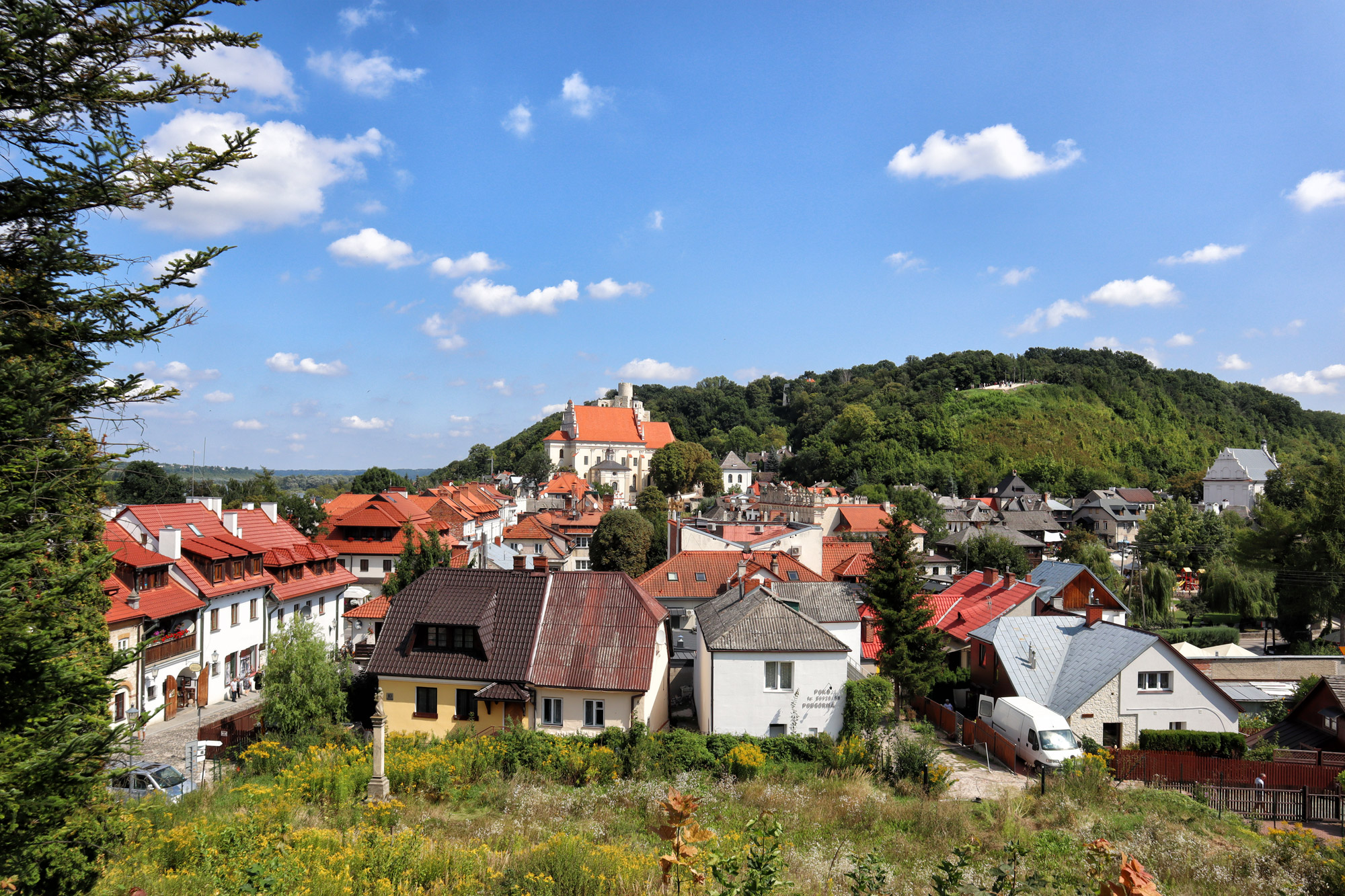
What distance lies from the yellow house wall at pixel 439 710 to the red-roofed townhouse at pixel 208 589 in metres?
8.50

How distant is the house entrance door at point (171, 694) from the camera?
2426cm

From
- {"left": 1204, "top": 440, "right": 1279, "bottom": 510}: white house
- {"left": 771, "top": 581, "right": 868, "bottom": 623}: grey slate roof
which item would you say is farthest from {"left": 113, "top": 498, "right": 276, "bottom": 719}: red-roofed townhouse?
{"left": 1204, "top": 440, "right": 1279, "bottom": 510}: white house

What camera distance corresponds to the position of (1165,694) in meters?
23.2

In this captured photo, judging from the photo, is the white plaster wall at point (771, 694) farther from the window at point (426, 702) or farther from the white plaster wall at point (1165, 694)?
the white plaster wall at point (1165, 694)

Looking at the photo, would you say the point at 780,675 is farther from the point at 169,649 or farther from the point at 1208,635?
the point at 1208,635

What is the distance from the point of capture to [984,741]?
22.7 metres

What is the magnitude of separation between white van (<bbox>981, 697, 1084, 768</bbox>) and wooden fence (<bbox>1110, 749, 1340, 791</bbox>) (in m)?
1.27

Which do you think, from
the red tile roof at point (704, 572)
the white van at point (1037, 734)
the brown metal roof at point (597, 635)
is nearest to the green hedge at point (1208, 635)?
the red tile roof at point (704, 572)

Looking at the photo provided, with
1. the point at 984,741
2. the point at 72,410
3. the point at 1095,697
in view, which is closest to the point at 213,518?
the point at 72,410

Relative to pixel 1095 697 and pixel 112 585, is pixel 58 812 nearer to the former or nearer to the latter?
pixel 112 585

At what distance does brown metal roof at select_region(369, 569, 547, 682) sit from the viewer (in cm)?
2177

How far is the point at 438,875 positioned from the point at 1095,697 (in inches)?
888

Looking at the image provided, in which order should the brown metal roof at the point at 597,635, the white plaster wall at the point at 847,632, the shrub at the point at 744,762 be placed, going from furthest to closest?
the white plaster wall at the point at 847,632
the brown metal roof at the point at 597,635
the shrub at the point at 744,762

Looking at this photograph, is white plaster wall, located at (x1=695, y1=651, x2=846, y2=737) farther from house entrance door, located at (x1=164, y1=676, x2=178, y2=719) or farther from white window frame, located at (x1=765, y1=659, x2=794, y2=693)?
house entrance door, located at (x1=164, y1=676, x2=178, y2=719)
